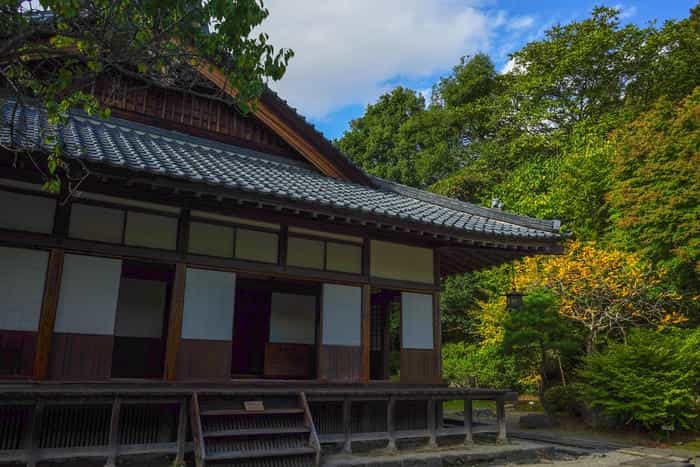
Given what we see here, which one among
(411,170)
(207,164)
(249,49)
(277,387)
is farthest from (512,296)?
(411,170)

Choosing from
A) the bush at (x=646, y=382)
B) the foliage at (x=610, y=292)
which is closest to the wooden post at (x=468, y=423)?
the bush at (x=646, y=382)

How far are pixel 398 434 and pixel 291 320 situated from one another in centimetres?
482

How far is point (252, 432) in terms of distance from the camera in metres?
6.79

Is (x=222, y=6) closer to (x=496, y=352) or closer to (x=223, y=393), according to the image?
(x=223, y=393)

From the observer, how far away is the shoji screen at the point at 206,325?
7395mm

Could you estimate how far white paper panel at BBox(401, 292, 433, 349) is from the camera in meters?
9.51

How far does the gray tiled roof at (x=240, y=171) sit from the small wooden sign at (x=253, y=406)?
2850mm

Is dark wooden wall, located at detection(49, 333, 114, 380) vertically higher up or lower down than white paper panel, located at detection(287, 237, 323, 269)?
lower down

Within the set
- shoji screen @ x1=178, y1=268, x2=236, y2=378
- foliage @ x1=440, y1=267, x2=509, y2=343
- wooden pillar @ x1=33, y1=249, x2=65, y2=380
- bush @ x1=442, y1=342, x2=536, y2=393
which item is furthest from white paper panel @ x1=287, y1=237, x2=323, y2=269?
foliage @ x1=440, y1=267, x2=509, y2=343

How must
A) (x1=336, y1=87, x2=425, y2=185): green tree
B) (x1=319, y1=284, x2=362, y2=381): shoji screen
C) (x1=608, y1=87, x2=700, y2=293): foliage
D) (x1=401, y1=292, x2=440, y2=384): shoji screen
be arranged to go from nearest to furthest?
(x1=319, y1=284, x2=362, y2=381): shoji screen < (x1=401, y1=292, x2=440, y2=384): shoji screen < (x1=608, y1=87, x2=700, y2=293): foliage < (x1=336, y1=87, x2=425, y2=185): green tree

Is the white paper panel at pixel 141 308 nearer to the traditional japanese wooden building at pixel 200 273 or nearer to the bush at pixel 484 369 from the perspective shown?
the traditional japanese wooden building at pixel 200 273

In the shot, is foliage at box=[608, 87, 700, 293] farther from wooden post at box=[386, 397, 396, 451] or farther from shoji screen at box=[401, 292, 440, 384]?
wooden post at box=[386, 397, 396, 451]

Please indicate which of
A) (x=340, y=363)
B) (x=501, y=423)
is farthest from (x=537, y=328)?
(x=340, y=363)

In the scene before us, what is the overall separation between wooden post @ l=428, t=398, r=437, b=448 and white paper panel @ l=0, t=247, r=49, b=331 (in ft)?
19.8
